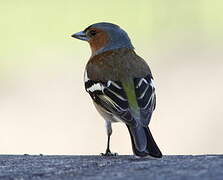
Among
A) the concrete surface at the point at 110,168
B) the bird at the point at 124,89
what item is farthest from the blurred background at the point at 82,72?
the concrete surface at the point at 110,168

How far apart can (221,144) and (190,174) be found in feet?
22.0

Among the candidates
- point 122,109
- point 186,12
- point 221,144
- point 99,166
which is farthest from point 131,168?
point 186,12

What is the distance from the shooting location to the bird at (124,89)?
663 cm

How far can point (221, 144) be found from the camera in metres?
11.6

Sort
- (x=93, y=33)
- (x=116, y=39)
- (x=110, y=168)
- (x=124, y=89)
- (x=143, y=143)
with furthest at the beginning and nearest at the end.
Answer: (x=93, y=33) → (x=116, y=39) → (x=124, y=89) → (x=143, y=143) → (x=110, y=168)

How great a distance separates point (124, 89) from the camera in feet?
22.8

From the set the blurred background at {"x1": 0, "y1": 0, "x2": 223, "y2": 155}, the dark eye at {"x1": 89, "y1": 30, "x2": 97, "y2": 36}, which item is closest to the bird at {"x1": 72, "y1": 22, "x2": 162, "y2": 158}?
the dark eye at {"x1": 89, "y1": 30, "x2": 97, "y2": 36}

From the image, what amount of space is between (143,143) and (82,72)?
853 centimetres

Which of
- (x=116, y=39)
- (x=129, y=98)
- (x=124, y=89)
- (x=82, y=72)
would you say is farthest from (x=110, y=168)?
(x=82, y=72)

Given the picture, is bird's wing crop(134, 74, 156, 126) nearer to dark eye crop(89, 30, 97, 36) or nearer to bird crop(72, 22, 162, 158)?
bird crop(72, 22, 162, 158)

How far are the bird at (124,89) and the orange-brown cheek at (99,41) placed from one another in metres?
0.01

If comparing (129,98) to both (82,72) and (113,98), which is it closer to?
(113,98)

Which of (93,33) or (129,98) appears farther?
(93,33)

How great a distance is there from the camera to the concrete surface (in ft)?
16.6
